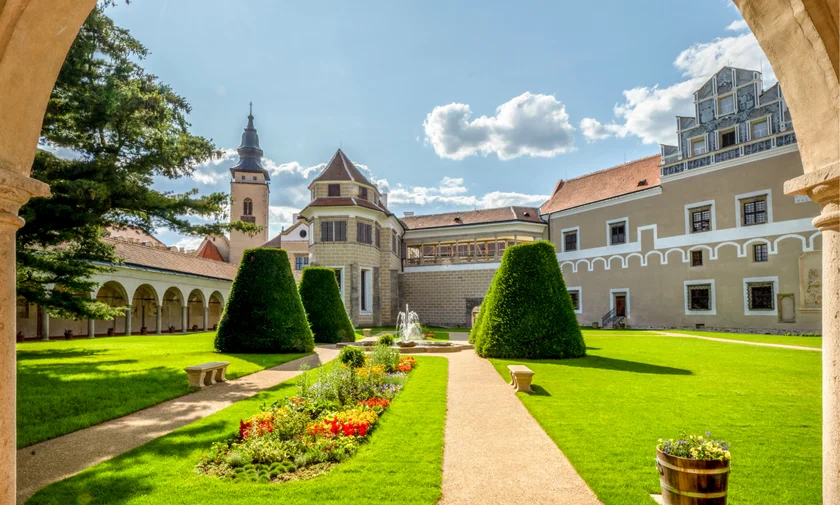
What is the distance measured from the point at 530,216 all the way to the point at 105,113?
103ft

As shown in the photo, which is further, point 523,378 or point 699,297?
point 699,297

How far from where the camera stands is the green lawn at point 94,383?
7215mm

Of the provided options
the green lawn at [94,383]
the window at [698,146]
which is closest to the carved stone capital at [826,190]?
the green lawn at [94,383]

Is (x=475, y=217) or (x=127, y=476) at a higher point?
(x=475, y=217)

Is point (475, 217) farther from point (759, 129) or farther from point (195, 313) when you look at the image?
point (195, 313)

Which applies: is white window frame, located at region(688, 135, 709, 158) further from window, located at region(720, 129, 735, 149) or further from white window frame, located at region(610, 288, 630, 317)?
white window frame, located at region(610, 288, 630, 317)

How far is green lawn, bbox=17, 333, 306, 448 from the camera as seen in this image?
721 centimetres

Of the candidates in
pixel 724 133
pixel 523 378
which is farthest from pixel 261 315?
pixel 724 133

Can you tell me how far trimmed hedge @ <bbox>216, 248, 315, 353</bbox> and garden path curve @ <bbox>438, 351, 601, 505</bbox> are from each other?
357 inches

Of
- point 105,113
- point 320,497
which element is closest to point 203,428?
point 320,497

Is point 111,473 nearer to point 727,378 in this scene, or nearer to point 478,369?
point 478,369

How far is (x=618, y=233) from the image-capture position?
31.9 metres

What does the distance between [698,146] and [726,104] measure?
2.63 m

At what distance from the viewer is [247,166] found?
63.6 m
